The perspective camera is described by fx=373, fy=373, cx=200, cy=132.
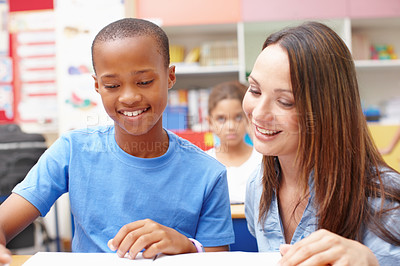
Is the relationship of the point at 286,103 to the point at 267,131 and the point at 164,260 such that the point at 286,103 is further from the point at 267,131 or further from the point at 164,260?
the point at 164,260

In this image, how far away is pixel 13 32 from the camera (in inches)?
137

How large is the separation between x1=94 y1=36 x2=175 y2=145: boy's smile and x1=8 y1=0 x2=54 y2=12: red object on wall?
301 centimetres

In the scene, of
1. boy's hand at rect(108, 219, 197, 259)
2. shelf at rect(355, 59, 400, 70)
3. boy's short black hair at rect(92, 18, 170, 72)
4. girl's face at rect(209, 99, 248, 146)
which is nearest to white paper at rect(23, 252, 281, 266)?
boy's hand at rect(108, 219, 197, 259)

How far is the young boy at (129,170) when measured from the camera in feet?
2.83

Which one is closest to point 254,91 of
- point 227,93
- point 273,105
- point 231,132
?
point 273,105

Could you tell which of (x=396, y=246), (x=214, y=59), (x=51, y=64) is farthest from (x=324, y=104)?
(x=51, y=64)

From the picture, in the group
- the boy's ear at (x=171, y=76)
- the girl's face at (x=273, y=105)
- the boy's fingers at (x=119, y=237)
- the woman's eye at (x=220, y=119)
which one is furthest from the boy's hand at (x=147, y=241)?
the woman's eye at (x=220, y=119)

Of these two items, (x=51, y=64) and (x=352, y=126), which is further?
(x=51, y=64)

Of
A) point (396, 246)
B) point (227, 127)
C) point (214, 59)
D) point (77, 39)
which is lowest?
point (227, 127)

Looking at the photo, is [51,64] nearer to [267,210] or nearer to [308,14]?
[308,14]

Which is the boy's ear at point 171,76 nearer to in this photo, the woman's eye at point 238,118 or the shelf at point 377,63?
the woman's eye at point 238,118

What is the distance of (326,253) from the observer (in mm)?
580

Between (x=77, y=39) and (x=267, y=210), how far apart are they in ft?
8.89

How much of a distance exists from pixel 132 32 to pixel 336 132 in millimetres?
518
